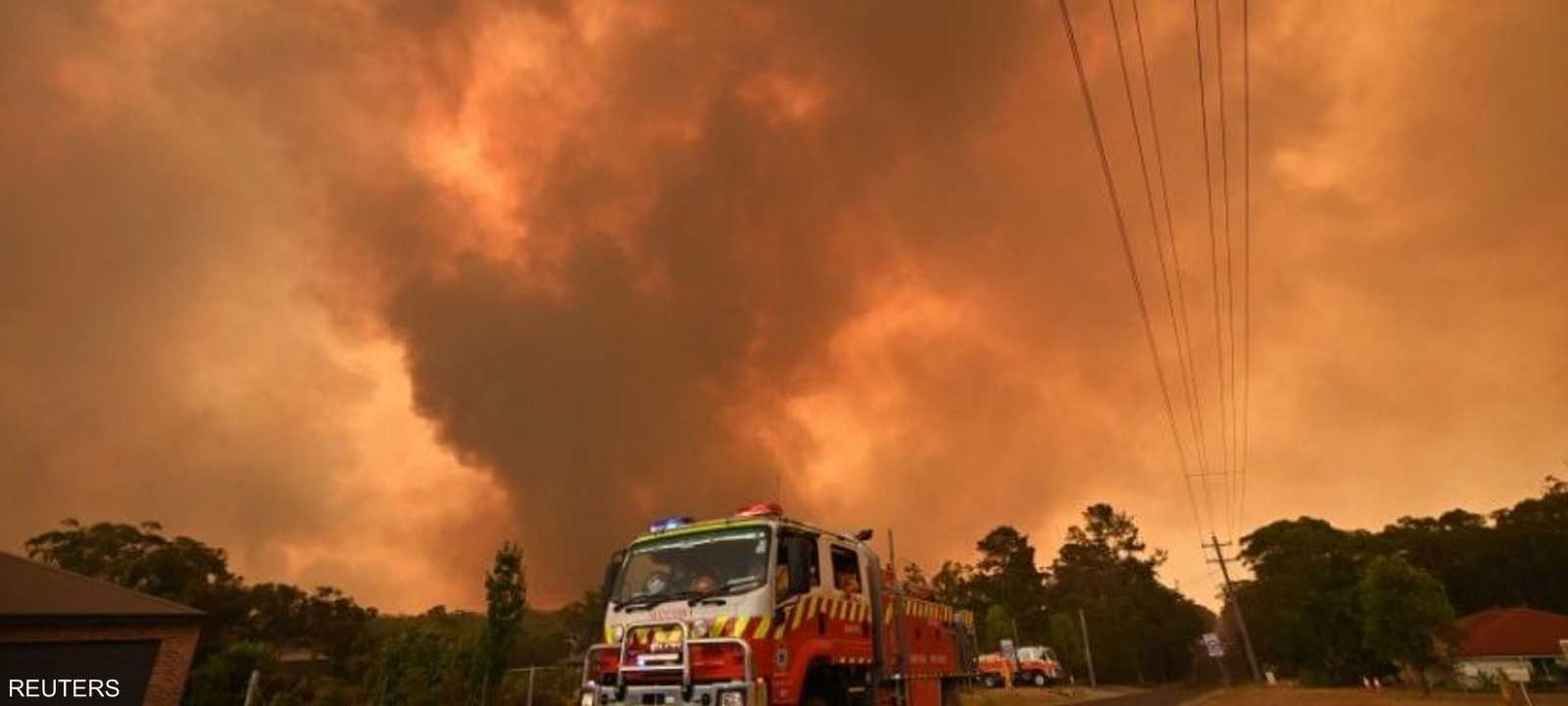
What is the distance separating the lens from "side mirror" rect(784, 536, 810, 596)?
10428 millimetres

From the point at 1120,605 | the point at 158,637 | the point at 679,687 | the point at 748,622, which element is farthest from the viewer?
the point at 1120,605

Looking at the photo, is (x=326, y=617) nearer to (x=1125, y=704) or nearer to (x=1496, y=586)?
(x=1125, y=704)

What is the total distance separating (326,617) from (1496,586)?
115 m

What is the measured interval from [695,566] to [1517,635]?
251 feet

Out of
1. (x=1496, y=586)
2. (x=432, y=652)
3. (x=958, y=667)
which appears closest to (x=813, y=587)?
(x=958, y=667)

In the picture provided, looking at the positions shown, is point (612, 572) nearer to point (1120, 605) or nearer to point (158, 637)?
point (158, 637)

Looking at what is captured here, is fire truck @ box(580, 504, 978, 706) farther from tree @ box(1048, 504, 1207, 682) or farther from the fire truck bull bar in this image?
tree @ box(1048, 504, 1207, 682)

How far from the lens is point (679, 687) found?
378 inches

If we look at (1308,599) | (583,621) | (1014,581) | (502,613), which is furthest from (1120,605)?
(502,613)

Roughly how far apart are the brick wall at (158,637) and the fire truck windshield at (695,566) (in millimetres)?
22100

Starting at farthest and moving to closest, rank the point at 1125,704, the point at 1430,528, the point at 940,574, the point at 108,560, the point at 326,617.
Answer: the point at 940,574, the point at 1430,528, the point at 326,617, the point at 108,560, the point at 1125,704

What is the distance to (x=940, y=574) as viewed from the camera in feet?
316

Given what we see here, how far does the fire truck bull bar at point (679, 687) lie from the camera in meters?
9.15
